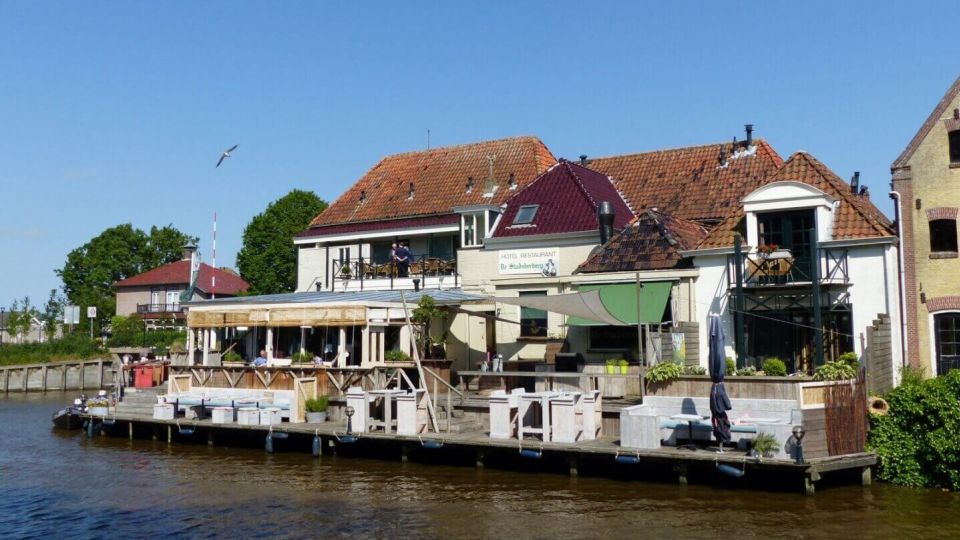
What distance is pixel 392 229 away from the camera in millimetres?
34344

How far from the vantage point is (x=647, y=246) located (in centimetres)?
2586

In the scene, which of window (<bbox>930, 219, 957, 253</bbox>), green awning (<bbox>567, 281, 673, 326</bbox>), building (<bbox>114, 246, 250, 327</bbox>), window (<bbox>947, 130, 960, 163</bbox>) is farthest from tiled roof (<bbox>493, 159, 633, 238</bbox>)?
building (<bbox>114, 246, 250, 327</bbox>)

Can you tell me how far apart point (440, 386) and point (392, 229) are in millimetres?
10776

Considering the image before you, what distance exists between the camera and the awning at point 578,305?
21.9 meters

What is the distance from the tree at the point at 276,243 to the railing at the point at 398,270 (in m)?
28.9

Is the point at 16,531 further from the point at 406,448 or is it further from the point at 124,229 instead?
the point at 124,229

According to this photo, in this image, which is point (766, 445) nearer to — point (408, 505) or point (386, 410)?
point (408, 505)

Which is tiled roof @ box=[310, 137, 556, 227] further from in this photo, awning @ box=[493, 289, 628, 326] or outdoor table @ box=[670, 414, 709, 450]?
outdoor table @ box=[670, 414, 709, 450]

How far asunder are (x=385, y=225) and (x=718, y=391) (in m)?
20.0

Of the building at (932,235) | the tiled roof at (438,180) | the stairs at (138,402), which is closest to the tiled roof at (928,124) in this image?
the building at (932,235)

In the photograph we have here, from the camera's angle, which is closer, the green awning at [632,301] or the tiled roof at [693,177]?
the green awning at [632,301]

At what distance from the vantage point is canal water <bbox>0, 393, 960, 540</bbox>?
14.8m

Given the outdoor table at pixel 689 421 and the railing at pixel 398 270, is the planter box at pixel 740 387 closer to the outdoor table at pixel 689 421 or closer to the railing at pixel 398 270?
the outdoor table at pixel 689 421

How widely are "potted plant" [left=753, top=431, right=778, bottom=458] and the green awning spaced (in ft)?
21.1
